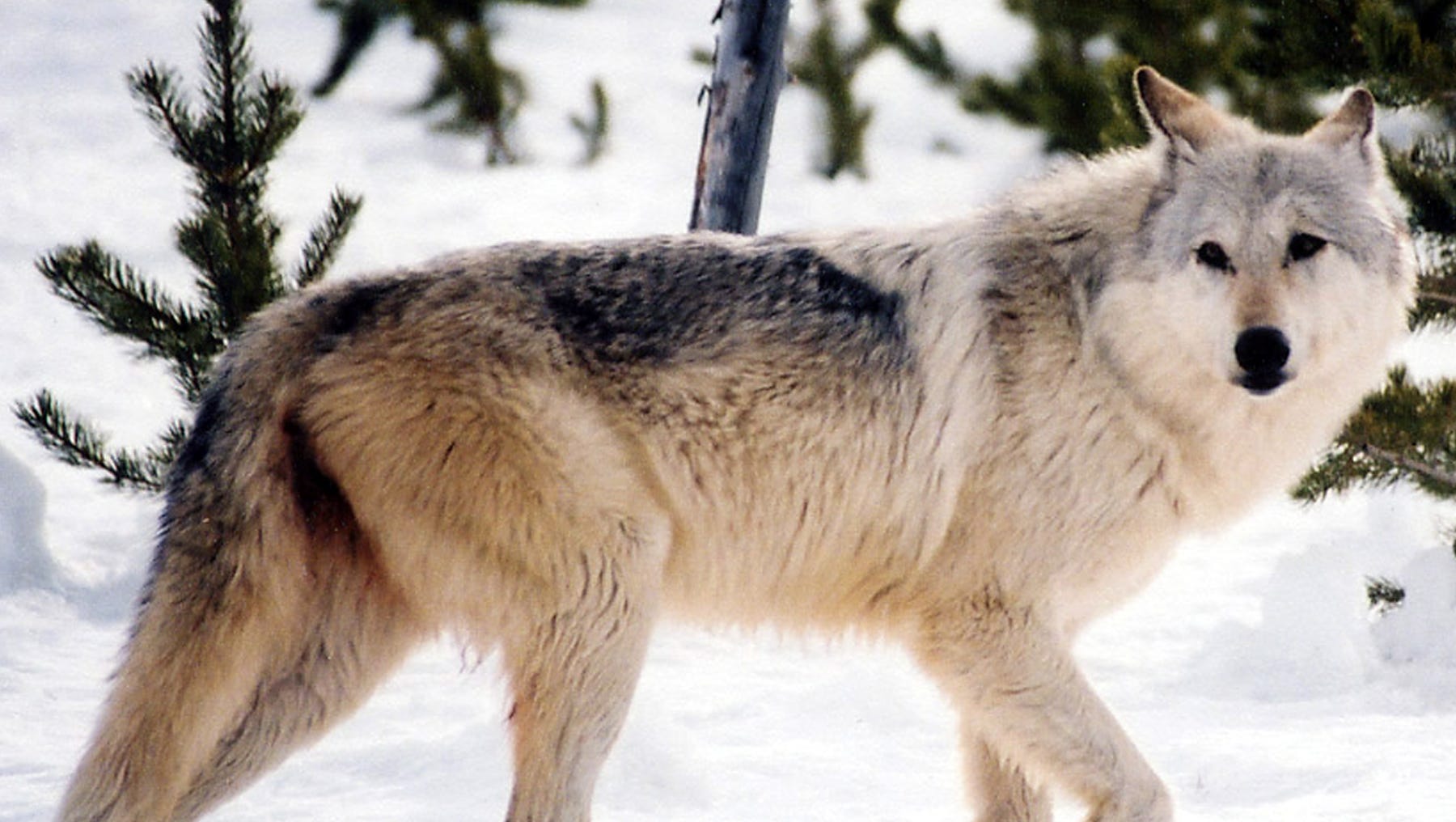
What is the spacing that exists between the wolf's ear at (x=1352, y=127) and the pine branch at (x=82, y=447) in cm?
479

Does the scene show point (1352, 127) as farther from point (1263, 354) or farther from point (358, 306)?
point (358, 306)

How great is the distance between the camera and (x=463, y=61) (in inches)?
560

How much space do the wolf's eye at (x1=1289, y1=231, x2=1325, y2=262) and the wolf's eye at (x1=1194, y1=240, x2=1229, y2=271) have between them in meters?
0.16

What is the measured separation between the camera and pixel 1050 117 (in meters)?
10.2

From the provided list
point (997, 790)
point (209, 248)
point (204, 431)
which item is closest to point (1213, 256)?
point (997, 790)

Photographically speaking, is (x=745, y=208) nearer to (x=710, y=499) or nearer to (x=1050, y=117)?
(x=710, y=499)

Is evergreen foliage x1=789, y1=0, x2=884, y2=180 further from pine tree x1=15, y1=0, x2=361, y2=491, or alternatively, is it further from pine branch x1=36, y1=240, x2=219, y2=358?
pine branch x1=36, y1=240, x2=219, y2=358

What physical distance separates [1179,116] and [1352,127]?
1.54 ft

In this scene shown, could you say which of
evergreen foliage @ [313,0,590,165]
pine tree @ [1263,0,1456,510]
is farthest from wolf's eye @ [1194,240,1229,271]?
evergreen foliage @ [313,0,590,165]

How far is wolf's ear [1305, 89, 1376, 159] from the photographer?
170 inches

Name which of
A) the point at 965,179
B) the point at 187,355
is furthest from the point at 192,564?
the point at 965,179

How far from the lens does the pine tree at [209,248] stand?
20.8 ft

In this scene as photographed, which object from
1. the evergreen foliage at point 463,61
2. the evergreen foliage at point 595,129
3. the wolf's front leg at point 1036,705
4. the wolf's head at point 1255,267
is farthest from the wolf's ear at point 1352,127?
the evergreen foliage at point 595,129

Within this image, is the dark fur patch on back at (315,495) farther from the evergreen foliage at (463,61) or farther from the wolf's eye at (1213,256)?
the evergreen foliage at (463,61)
